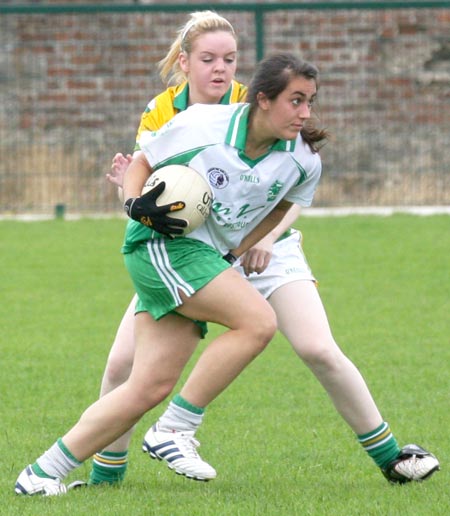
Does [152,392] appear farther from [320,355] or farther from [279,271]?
[279,271]

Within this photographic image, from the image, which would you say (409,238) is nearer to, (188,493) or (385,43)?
(385,43)

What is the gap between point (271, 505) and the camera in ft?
17.0

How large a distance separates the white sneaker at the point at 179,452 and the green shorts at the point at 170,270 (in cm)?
43

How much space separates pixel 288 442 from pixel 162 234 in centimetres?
170

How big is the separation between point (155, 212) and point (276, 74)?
67 centimetres

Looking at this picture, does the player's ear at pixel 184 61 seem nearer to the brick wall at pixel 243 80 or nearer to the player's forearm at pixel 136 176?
the player's forearm at pixel 136 176

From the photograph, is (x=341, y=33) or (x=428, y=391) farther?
(x=341, y=33)

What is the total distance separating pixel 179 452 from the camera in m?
5.06

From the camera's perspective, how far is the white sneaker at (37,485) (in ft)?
17.5

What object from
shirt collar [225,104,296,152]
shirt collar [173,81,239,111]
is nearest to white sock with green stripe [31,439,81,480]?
shirt collar [225,104,296,152]

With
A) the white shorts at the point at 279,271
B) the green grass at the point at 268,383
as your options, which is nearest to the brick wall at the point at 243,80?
the green grass at the point at 268,383

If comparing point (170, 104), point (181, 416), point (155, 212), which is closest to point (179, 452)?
point (181, 416)

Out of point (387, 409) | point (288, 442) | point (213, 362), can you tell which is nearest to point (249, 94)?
point (213, 362)

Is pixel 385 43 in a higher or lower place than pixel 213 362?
lower
